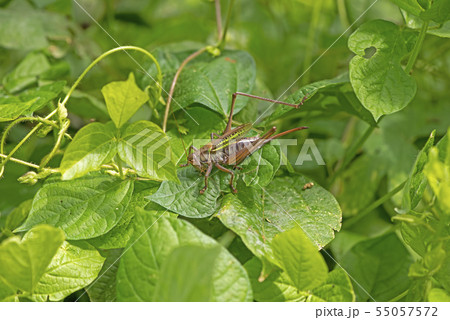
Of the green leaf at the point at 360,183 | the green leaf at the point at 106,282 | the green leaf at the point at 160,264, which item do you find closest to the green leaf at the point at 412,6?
the green leaf at the point at 360,183

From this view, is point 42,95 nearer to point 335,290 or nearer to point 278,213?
point 278,213

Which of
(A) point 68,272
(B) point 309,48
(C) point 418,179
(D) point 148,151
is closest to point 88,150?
(D) point 148,151

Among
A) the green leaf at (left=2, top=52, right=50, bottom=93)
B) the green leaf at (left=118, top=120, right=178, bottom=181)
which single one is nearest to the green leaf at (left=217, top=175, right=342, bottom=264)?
the green leaf at (left=118, top=120, right=178, bottom=181)

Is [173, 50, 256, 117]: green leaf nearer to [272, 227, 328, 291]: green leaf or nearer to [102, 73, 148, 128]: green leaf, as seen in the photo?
[102, 73, 148, 128]: green leaf

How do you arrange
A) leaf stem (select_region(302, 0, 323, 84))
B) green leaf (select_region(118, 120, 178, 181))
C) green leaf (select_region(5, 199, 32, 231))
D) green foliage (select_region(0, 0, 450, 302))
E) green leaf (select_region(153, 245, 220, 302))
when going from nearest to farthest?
green leaf (select_region(153, 245, 220, 302)), green foliage (select_region(0, 0, 450, 302)), green leaf (select_region(118, 120, 178, 181)), green leaf (select_region(5, 199, 32, 231)), leaf stem (select_region(302, 0, 323, 84))

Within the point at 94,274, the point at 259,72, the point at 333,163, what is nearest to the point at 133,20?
the point at 259,72

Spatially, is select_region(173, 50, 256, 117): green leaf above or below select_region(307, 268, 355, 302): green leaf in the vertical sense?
above

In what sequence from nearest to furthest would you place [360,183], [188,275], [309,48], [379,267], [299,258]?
1. [188,275]
2. [299,258]
3. [379,267]
4. [360,183]
5. [309,48]

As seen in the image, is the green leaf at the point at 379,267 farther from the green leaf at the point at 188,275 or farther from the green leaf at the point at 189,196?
Answer: the green leaf at the point at 188,275
